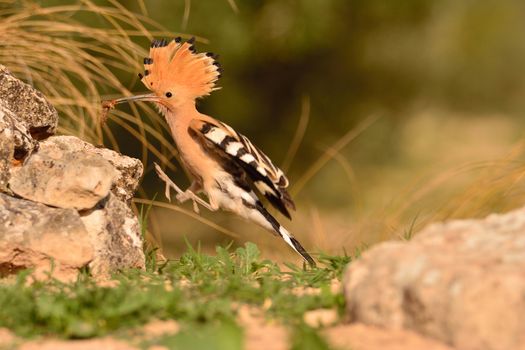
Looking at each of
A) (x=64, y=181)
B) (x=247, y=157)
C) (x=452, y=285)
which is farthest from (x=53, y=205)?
(x=452, y=285)

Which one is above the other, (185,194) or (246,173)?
(246,173)

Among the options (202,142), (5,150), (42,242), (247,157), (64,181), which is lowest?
(42,242)

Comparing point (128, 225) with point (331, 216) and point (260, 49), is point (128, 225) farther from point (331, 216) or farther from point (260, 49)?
point (331, 216)

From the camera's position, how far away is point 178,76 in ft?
19.6

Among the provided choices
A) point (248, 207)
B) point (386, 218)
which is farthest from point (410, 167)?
point (248, 207)

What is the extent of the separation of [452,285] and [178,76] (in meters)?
2.82

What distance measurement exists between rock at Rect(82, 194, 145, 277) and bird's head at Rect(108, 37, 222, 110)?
80 centimetres

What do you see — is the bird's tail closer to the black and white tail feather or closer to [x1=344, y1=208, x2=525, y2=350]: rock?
the black and white tail feather

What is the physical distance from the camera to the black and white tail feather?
18.9 ft

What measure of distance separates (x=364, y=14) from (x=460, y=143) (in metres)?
2.48

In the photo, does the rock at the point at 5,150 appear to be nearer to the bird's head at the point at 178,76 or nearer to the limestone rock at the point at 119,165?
the limestone rock at the point at 119,165

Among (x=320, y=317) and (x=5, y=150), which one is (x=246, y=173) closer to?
(x=5, y=150)

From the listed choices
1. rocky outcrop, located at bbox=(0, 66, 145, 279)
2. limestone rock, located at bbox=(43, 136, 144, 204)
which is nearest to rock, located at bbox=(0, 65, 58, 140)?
rocky outcrop, located at bbox=(0, 66, 145, 279)

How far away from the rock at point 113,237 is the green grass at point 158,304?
0.17 meters
